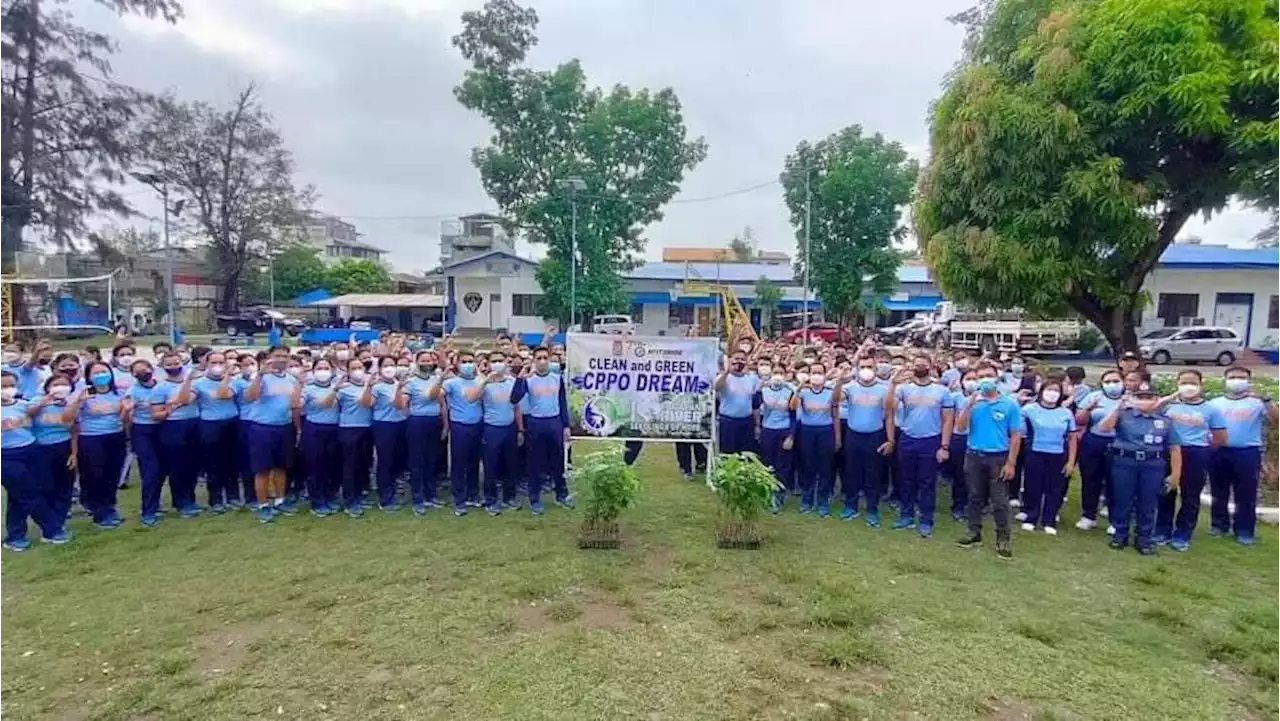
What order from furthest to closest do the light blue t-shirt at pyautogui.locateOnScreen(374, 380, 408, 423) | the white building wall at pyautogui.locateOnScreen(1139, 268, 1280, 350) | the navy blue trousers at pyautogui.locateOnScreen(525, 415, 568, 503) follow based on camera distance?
the white building wall at pyautogui.locateOnScreen(1139, 268, 1280, 350) < the navy blue trousers at pyautogui.locateOnScreen(525, 415, 568, 503) < the light blue t-shirt at pyautogui.locateOnScreen(374, 380, 408, 423)

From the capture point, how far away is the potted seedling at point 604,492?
6477 millimetres

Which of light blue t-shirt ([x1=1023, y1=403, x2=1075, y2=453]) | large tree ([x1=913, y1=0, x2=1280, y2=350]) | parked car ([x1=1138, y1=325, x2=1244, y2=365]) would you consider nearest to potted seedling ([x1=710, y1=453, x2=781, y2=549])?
light blue t-shirt ([x1=1023, y1=403, x2=1075, y2=453])

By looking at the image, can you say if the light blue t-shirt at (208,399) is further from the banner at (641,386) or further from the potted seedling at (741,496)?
the potted seedling at (741,496)

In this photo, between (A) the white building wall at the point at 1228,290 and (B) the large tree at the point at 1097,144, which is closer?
(B) the large tree at the point at 1097,144

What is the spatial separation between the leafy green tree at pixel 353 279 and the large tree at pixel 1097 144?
162ft

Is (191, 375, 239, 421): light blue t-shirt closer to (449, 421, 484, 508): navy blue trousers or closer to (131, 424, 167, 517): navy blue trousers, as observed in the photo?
(131, 424, 167, 517): navy blue trousers

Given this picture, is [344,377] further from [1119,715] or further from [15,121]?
[15,121]

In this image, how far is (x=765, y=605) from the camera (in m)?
5.48

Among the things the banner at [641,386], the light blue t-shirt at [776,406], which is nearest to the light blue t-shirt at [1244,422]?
the light blue t-shirt at [776,406]

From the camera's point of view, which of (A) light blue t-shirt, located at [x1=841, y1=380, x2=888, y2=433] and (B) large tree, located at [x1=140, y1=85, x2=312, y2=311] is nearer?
(A) light blue t-shirt, located at [x1=841, y1=380, x2=888, y2=433]

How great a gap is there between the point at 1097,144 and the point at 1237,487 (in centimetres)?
651

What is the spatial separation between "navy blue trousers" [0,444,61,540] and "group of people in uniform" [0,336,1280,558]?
0.05 ft

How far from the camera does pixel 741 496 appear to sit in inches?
261

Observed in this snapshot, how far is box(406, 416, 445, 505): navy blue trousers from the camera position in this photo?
25.5 ft
